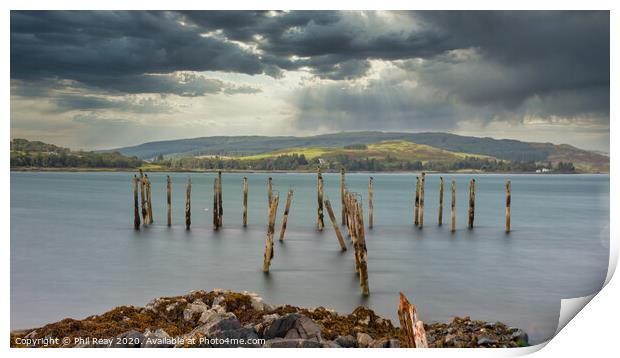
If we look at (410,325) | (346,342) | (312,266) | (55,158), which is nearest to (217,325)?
(346,342)

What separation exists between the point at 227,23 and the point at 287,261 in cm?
429

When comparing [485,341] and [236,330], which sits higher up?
[236,330]

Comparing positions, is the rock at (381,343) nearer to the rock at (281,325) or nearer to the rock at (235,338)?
the rock at (281,325)

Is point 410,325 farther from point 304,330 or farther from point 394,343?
point 304,330

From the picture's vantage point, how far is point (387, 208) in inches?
966

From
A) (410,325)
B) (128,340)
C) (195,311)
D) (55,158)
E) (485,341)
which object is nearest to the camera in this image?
(410,325)

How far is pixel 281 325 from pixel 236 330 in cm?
42

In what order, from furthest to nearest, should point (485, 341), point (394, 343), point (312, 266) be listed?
point (312, 266) → point (485, 341) → point (394, 343)

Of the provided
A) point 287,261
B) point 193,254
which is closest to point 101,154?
point 193,254

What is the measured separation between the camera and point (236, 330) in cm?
583

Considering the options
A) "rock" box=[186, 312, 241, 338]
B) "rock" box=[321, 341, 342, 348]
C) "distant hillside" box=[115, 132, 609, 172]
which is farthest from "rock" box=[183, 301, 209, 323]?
"distant hillside" box=[115, 132, 609, 172]

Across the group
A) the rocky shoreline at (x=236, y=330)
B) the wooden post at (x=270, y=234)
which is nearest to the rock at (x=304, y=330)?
the rocky shoreline at (x=236, y=330)

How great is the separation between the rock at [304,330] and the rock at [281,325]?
0.03m
